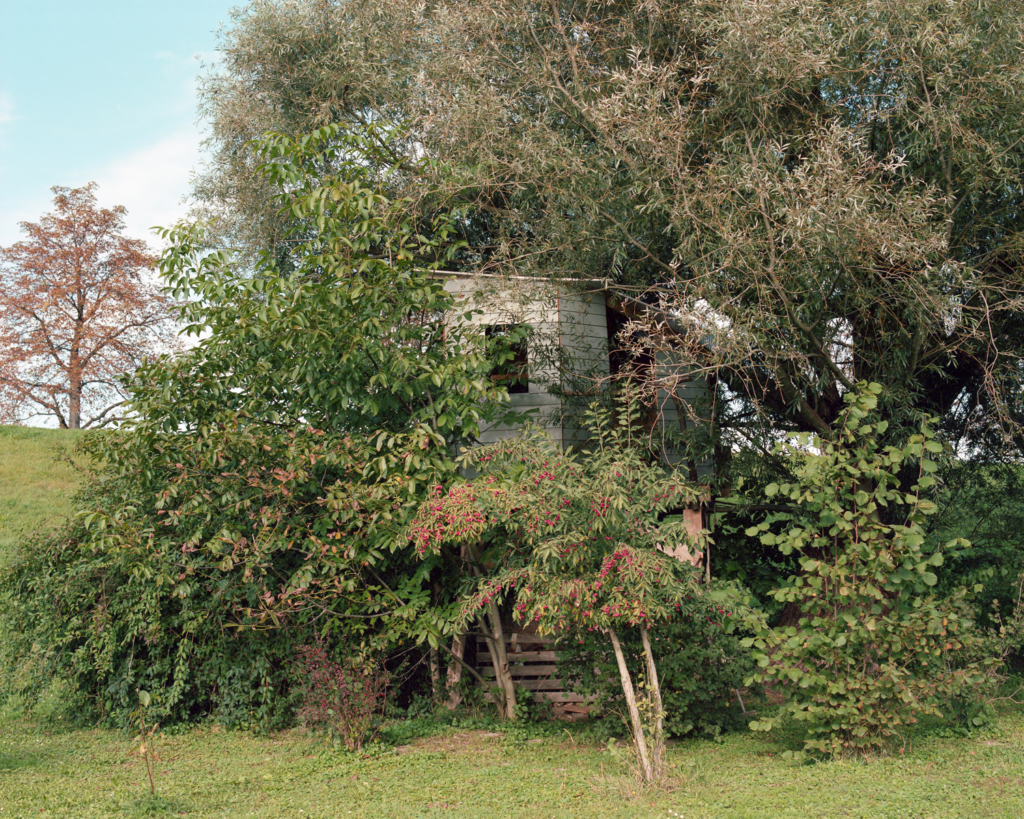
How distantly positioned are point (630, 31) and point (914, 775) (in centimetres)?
669

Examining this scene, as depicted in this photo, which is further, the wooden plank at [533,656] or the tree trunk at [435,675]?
the wooden plank at [533,656]

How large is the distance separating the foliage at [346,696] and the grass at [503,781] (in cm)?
22

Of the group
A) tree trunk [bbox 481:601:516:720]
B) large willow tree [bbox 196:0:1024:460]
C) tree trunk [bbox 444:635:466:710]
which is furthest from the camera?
tree trunk [bbox 444:635:466:710]

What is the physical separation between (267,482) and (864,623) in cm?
481

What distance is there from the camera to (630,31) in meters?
7.45

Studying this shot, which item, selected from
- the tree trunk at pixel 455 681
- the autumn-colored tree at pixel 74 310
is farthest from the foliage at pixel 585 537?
the autumn-colored tree at pixel 74 310

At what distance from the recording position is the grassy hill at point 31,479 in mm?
14000

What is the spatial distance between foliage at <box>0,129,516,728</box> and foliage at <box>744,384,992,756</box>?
2842 mm

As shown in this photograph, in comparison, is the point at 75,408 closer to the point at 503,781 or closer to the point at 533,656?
the point at 533,656

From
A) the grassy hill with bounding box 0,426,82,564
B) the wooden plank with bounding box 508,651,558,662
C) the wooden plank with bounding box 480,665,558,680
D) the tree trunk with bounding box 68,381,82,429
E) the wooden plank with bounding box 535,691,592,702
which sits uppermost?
the tree trunk with bounding box 68,381,82,429

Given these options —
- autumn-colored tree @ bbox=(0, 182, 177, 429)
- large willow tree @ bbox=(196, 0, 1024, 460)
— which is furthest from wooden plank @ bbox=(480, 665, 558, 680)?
autumn-colored tree @ bbox=(0, 182, 177, 429)

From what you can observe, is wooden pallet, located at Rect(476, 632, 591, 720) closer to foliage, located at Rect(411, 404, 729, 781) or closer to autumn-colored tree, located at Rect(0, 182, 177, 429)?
foliage, located at Rect(411, 404, 729, 781)

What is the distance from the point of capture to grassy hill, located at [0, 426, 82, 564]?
14.0m

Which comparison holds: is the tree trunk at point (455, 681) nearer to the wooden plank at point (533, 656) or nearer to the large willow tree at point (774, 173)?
the wooden plank at point (533, 656)
